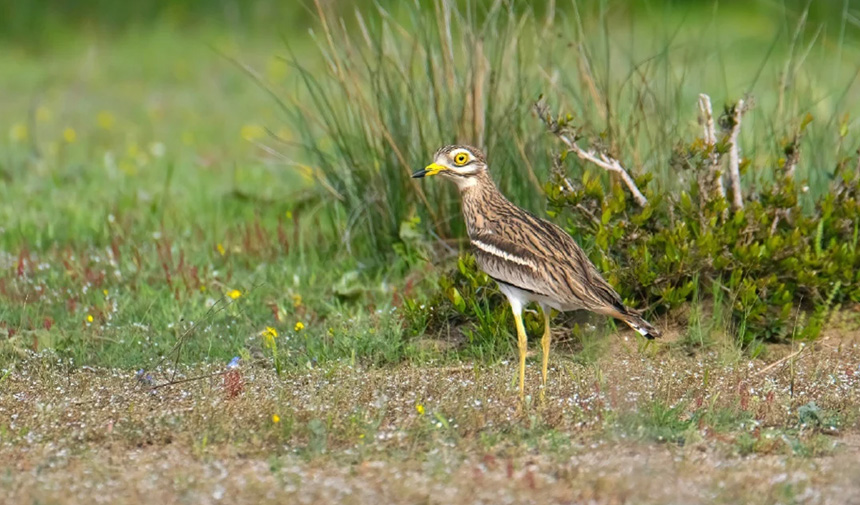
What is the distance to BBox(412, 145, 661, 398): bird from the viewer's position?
5715mm

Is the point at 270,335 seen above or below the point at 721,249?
below

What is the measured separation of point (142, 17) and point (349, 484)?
554 inches

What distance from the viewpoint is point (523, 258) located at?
579cm

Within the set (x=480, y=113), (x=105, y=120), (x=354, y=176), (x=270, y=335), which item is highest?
(x=480, y=113)

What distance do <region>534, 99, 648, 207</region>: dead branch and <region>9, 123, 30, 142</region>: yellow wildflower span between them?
22.4 feet

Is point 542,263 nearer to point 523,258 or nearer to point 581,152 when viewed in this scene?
point 523,258

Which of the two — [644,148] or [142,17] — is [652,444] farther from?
[142,17]

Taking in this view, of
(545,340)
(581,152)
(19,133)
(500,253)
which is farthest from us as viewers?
(19,133)

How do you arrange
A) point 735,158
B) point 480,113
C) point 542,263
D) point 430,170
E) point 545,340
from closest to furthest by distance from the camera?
point 542,263 → point 545,340 → point 430,170 → point 735,158 → point 480,113

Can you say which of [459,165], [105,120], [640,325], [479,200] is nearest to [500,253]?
[479,200]

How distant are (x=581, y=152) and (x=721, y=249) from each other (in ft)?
2.93

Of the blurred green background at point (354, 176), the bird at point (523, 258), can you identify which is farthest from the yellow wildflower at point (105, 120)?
the bird at point (523, 258)

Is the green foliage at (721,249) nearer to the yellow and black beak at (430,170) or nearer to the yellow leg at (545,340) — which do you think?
the yellow leg at (545,340)

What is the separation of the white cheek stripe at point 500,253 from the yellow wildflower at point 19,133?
705cm
